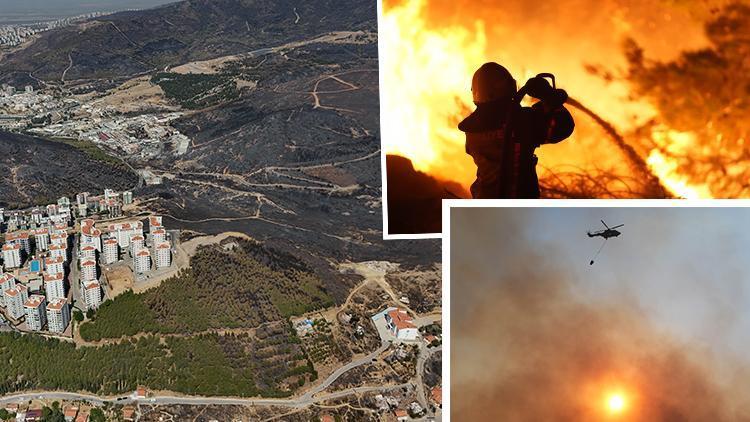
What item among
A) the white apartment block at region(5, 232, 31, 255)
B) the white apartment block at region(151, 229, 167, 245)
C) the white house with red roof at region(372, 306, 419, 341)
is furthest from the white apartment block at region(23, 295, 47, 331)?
the white house with red roof at region(372, 306, 419, 341)

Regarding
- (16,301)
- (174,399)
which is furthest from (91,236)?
(174,399)

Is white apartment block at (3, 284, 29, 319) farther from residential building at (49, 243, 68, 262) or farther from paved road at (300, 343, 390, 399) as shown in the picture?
A: paved road at (300, 343, 390, 399)

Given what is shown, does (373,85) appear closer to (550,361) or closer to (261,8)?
(261,8)

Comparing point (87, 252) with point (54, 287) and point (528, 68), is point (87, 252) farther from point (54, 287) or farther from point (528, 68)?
point (528, 68)

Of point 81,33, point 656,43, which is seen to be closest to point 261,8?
point 81,33

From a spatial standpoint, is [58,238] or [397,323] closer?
[397,323]

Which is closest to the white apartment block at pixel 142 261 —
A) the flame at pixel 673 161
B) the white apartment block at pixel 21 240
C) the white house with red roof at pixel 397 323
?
the white apartment block at pixel 21 240
